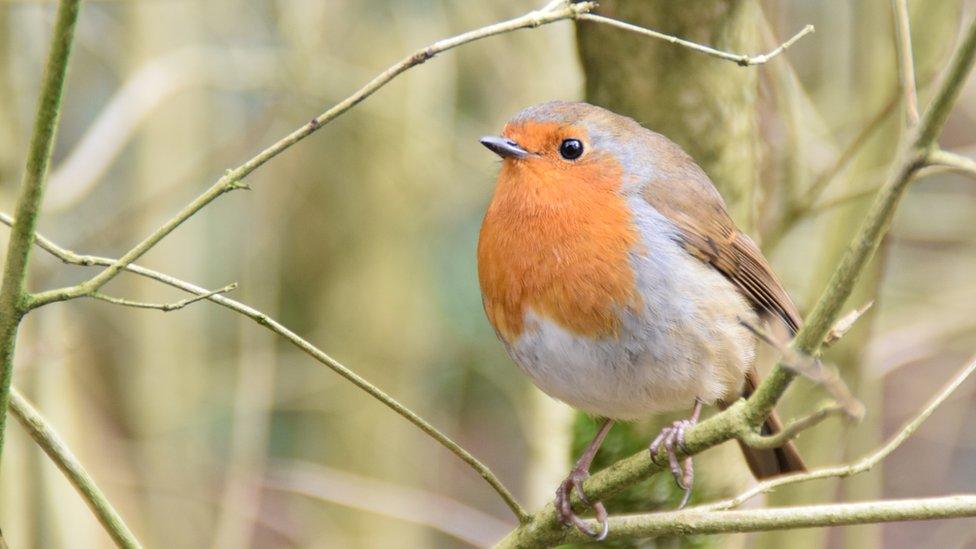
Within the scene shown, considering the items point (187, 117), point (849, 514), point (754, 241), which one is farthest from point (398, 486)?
point (849, 514)

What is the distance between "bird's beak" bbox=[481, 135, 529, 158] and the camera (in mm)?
2848

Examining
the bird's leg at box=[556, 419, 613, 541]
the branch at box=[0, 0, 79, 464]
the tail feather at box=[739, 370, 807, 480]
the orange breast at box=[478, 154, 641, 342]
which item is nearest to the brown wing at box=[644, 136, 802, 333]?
the orange breast at box=[478, 154, 641, 342]

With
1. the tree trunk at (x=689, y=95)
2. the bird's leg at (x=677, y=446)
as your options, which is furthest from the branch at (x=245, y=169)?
the tree trunk at (x=689, y=95)

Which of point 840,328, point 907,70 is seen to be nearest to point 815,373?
point 840,328

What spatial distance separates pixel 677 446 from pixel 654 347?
586mm

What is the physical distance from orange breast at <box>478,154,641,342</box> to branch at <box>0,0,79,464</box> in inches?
52.4

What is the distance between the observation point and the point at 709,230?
2.94 metres

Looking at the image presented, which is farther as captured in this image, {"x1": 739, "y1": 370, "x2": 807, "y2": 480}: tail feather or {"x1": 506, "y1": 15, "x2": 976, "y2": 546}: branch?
{"x1": 739, "y1": 370, "x2": 807, "y2": 480}: tail feather

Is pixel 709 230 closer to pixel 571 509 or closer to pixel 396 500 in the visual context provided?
pixel 571 509

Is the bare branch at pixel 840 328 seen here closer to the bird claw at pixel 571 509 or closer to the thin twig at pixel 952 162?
the thin twig at pixel 952 162

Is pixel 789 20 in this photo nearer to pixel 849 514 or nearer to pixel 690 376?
pixel 690 376

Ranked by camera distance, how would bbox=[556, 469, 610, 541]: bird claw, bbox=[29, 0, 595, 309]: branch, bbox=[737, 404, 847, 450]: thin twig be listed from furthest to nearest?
1. bbox=[556, 469, 610, 541]: bird claw
2. bbox=[29, 0, 595, 309]: branch
3. bbox=[737, 404, 847, 450]: thin twig

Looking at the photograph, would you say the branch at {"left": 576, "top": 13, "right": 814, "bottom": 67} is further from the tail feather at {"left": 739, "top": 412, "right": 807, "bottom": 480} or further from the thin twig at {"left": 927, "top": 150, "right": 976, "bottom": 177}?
the tail feather at {"left": 739, "top": 412, "right": 807, "bottom": 480}

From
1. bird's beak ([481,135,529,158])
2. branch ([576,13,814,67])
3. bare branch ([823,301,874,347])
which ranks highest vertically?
bird's beak ([481,135,529,158])
